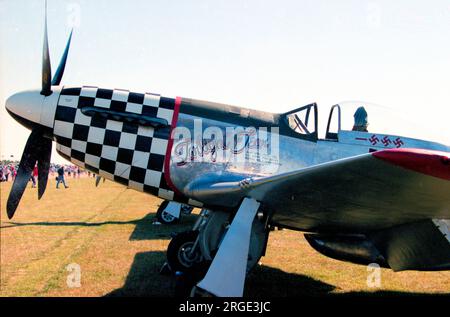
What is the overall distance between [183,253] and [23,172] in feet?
7.93

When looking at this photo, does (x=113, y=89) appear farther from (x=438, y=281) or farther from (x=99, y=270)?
(x=438, y=281)

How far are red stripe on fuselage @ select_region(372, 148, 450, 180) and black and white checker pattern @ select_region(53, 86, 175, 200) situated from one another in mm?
2781

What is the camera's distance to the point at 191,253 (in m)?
4.84

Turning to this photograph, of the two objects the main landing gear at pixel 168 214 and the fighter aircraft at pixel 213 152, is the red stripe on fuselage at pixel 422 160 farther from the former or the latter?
the main landing gear at pixel 168 214

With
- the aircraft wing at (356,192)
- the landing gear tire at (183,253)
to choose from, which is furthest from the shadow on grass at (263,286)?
the aircraft wing at (356,192)

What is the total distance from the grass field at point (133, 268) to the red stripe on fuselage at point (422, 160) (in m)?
2.63

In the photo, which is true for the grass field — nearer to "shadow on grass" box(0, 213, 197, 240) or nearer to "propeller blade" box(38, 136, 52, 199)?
"shadow on grass" box(0, 213, 197, 240)

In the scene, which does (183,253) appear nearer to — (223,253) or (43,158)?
(223,253)

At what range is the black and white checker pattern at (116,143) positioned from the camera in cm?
430

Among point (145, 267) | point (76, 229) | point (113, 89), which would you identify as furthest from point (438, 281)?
point (76, 229)

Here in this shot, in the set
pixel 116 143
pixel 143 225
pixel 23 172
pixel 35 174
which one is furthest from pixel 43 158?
pixel 35 174

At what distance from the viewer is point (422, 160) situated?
2.09 m

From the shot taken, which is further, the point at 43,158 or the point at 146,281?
the point at 43,158

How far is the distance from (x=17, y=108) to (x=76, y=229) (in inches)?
177
